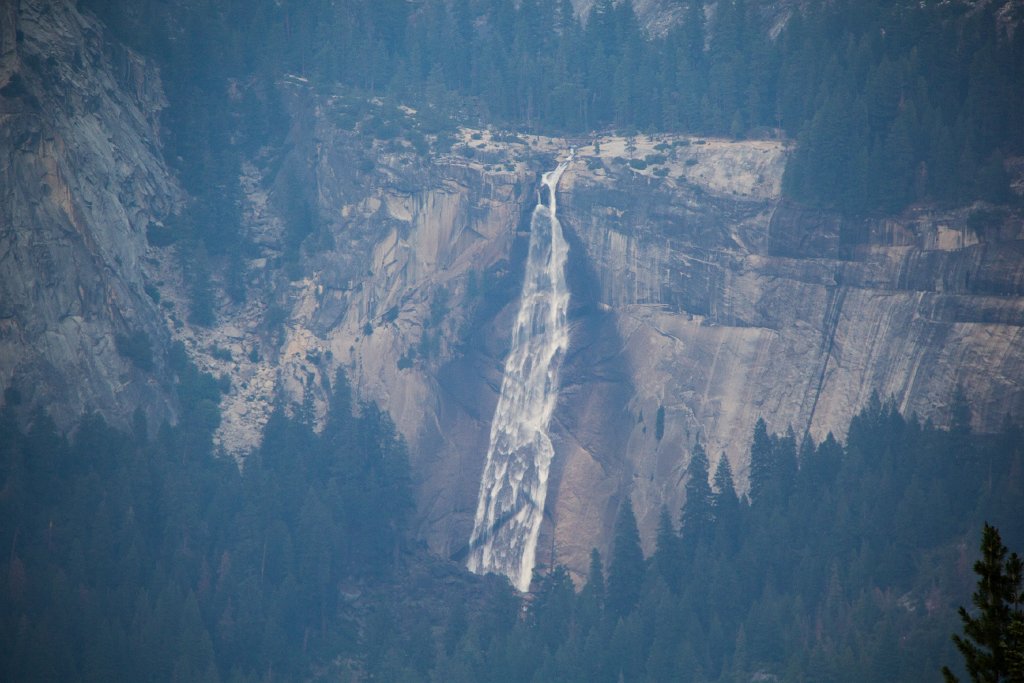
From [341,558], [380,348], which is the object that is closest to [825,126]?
[380,348]

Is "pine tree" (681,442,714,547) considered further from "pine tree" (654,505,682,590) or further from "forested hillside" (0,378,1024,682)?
"pine tree" (654,505,682,590)

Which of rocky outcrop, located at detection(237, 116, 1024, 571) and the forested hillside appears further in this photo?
rocky outcrop, located at detection(237, 116, 1024, 571)

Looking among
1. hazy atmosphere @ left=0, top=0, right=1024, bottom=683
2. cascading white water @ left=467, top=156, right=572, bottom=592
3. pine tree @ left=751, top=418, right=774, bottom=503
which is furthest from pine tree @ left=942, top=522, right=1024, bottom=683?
cascading white water @ left=467, top=156, right=572, bottom=592

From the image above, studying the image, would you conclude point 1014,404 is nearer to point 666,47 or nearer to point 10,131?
point 666,47

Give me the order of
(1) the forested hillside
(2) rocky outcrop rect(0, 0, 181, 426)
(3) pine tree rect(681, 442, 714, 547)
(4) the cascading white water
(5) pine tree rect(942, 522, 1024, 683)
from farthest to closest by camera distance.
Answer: (4) the cascading white water, (2) rocky outcrop rect(0, 0, 181, 426), (3) pine tree rect(681, 442, 714, 547), (1) the forested hillside, (5) pine tree rect(942, 522, 1024, 683)

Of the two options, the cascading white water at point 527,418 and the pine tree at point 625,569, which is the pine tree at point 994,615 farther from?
the cascading white water at point 527,418

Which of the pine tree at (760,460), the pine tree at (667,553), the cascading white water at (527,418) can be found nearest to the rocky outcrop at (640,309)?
the cascading white water at (527,418)

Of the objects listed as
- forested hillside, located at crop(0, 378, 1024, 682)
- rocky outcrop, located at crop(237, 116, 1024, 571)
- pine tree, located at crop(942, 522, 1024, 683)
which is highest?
rocky outcrop, located at crop(237, 116, 1024, 571)
